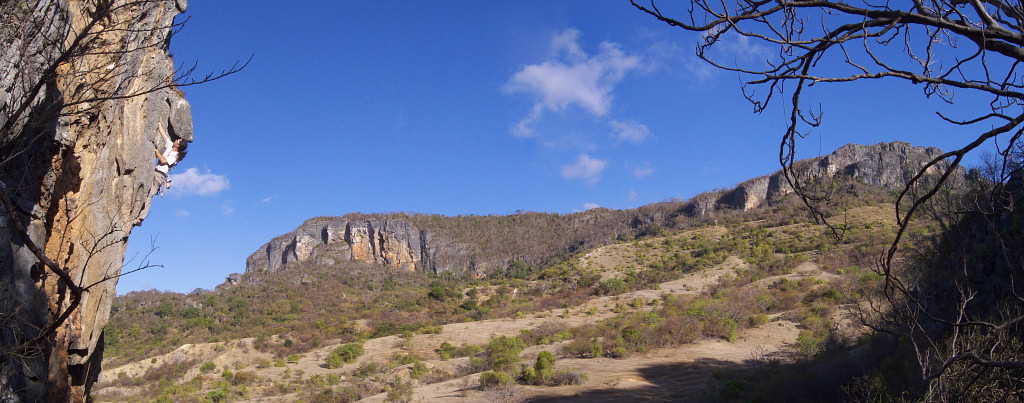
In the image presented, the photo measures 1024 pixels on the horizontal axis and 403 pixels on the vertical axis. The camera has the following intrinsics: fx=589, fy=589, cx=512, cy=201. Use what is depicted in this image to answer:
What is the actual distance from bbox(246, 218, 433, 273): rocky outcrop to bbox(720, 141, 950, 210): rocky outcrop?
3801 centimetres

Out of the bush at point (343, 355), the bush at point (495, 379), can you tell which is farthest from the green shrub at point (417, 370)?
the bush at point (343, 355)

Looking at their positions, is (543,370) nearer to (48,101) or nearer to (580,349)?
(580,349)

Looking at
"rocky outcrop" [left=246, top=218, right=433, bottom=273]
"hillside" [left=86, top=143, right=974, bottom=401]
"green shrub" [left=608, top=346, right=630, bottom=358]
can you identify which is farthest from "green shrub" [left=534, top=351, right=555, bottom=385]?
"rocky outcrop" [left=246, top=218, right=433, bottom=273]

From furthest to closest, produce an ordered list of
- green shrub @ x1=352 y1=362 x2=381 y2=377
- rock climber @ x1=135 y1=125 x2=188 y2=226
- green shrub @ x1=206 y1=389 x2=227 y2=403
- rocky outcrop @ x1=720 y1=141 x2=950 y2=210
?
rocky outcrop @ x1=720 y1=141 x2=950 y2=210 → green shrub @ x1=352 y1=362 x2=381 y2=377 → green shrub @ x1=206 y1=389 x2=227 y2=403 → rock climber @ x1=135 y1=125 x2=188 y2=226

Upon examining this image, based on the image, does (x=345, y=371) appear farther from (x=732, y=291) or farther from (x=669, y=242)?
(x=669, y=242)

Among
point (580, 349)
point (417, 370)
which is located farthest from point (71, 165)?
point (580, 349)

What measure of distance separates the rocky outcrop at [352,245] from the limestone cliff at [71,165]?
214 feet

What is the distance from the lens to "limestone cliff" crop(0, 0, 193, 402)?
4.86m

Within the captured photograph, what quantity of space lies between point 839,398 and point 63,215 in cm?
1317

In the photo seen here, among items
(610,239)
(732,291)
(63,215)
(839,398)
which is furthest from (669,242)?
(63,215)

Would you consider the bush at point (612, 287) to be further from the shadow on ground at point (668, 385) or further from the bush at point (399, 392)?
the bush at point (399, 392)

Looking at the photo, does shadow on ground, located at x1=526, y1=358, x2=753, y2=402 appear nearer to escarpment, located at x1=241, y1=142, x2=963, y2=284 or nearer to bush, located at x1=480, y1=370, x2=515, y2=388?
bush, located at x1=480, y1=370, x2=515, y2=388

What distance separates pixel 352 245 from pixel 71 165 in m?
70.0

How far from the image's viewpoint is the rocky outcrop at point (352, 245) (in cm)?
7475
